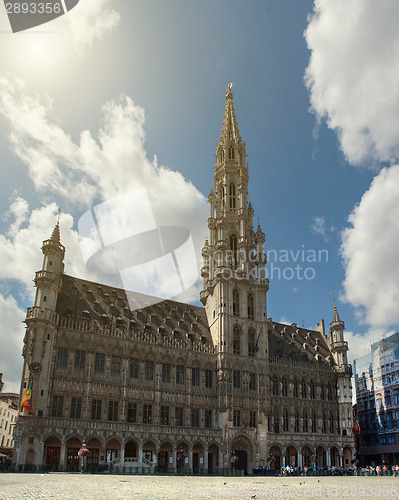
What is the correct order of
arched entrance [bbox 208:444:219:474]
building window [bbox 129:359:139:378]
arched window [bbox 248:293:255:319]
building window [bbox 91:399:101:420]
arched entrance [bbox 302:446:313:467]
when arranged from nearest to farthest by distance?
1. building window [bbox 91:399:101:420]
2. building window [bbox 129:359:139:378]
3. arched entrance [bbox 208:444:219:474]
4. arched entrance [bbox 302:446:313:467]
5. arched window [bbox 248:293:255:319]

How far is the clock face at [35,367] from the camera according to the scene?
53906mm

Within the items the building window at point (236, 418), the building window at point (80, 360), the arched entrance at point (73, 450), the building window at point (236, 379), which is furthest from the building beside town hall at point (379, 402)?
the building window at point (80, 360)

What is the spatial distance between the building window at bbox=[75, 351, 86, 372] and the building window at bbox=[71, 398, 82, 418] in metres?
3.76

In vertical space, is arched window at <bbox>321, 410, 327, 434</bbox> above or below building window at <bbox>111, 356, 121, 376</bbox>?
below

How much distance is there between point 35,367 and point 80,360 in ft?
20.6

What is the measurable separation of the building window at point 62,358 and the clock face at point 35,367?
3.00 metres

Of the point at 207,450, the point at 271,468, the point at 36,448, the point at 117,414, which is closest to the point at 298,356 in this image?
the point at 271,468

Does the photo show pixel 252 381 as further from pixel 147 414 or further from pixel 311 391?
pixel 147 414

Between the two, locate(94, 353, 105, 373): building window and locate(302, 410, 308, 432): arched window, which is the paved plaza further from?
locate(302, 410, 308, 432): arched window

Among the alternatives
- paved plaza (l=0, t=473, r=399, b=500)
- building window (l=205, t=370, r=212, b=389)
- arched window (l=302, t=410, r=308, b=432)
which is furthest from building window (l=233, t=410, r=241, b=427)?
paved plaza (l=0, t=473, r=399, b=500)

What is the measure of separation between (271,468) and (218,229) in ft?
134

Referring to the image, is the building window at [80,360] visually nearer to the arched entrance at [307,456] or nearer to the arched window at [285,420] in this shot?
the arched window at [285,420]

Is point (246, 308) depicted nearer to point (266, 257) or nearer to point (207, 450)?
point (266, 257)

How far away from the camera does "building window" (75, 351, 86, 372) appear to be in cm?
5825
